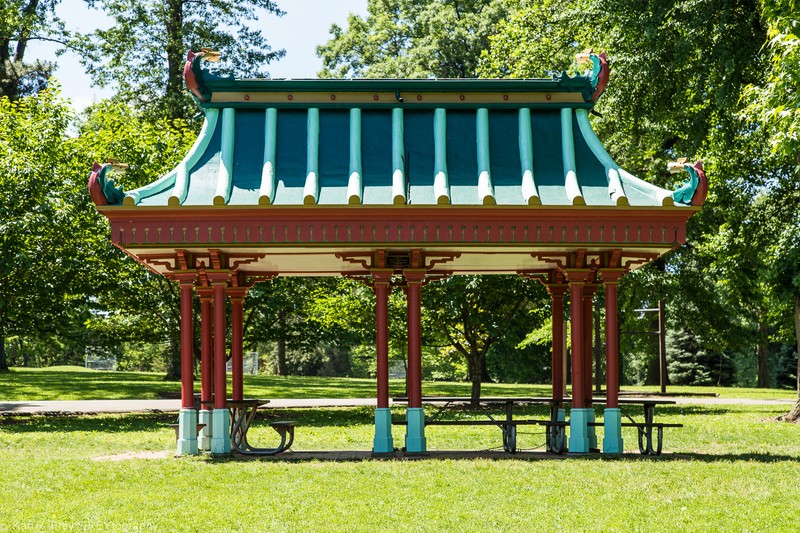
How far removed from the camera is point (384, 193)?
1464 cm

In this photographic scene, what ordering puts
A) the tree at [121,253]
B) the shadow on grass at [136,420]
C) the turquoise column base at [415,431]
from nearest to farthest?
the turquoise column base at [415,431] < the shadow on grass at [136,420] < the tree at [121,253]

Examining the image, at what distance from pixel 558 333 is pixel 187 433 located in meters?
6.58

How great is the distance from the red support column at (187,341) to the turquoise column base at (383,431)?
2.94 meters

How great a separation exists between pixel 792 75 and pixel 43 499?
41.1ft

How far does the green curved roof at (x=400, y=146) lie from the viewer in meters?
14.6

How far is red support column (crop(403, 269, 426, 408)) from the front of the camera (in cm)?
1519

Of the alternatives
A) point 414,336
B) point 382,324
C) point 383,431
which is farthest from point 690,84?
point 383,431

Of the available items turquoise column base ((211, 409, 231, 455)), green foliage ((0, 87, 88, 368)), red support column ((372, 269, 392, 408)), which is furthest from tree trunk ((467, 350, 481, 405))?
turquoise column base ((211, 409, 231, 455))

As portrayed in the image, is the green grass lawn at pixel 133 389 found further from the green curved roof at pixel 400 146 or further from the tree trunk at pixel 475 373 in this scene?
the green curved roof at pixel 400 146

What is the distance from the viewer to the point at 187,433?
1562cm

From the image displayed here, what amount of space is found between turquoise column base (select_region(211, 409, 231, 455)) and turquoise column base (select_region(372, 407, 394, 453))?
2.25m

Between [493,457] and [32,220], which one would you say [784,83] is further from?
[32,220]

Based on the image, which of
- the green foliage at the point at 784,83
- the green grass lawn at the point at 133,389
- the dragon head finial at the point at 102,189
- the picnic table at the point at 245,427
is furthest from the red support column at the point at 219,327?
the green grass lawn at the point at 133,389

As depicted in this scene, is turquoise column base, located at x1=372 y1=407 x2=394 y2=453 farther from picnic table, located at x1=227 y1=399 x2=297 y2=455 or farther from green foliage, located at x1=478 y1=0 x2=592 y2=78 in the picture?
green foliage, located at x1=478 y1=0 x2=592 y2=78
